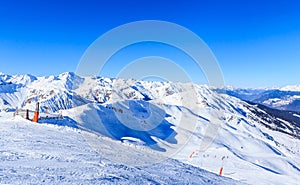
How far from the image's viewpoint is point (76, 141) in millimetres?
18484

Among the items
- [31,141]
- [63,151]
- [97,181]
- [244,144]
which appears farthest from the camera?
[244,144]

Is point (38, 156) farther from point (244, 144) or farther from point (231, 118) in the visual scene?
point (231, 118)

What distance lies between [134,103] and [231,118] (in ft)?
142

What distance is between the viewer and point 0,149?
1292cm

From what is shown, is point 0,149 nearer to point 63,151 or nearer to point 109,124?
point 63,151

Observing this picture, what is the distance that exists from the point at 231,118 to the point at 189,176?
291ft

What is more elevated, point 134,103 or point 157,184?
point 134,103

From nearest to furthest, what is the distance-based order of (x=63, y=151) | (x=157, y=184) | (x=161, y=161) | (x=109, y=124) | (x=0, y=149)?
(x=157, y=184)
(x=0, y=149)
(x=63, y=151)
(x=161, y=161)
(x=109, y=124)

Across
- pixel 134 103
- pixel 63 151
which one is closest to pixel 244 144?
pixel 134 103

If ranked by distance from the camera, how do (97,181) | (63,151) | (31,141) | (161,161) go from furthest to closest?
(161,161), (31,141), (63,151), (97,181)

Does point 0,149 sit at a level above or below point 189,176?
above

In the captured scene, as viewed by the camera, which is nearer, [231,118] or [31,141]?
[31,141]

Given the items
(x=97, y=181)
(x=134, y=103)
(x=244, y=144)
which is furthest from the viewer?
(x=134, y=103)

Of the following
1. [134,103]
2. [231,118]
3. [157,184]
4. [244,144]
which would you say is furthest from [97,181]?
[231,118]
